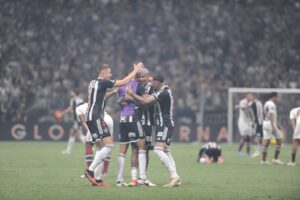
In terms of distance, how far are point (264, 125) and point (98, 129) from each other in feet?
35.9

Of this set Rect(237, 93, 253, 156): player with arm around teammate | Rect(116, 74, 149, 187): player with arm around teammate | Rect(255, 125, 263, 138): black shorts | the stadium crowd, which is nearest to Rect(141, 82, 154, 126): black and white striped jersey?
Rect(116, 74, 149, 187): player with arm around teammate

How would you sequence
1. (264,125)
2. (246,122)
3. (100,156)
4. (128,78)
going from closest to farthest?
(128,78), (100,156), (264,125), (246,122)

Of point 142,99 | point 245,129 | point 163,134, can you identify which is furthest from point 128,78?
point 245,129

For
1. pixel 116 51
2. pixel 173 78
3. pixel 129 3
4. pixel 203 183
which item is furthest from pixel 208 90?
pixel 203 183

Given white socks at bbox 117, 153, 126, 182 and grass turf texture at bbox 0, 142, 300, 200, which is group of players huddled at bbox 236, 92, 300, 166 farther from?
white socks at bbox 117, 153, 126, 182

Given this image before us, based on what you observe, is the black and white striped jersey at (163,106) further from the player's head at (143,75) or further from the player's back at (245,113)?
the player's back at (245,113)

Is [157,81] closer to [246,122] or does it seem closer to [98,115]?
[98,115]

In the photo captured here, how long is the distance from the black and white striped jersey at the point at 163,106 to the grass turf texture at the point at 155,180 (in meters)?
→ 1.44

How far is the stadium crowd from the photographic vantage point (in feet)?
136

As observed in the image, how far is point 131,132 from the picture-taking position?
1741cm

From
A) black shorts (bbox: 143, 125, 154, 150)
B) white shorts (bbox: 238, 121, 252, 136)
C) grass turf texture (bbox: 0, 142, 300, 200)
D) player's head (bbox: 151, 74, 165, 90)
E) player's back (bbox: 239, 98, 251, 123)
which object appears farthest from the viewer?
player's back (bbox: 239, 98, 251, 123)

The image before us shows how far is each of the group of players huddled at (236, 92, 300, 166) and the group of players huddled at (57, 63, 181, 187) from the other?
303 inches

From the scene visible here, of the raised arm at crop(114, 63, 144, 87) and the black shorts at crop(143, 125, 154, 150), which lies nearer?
the raised arm at crop(114, 63, 144, 87)

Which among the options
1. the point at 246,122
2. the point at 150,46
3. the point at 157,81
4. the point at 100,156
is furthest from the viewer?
the point at 150,46
